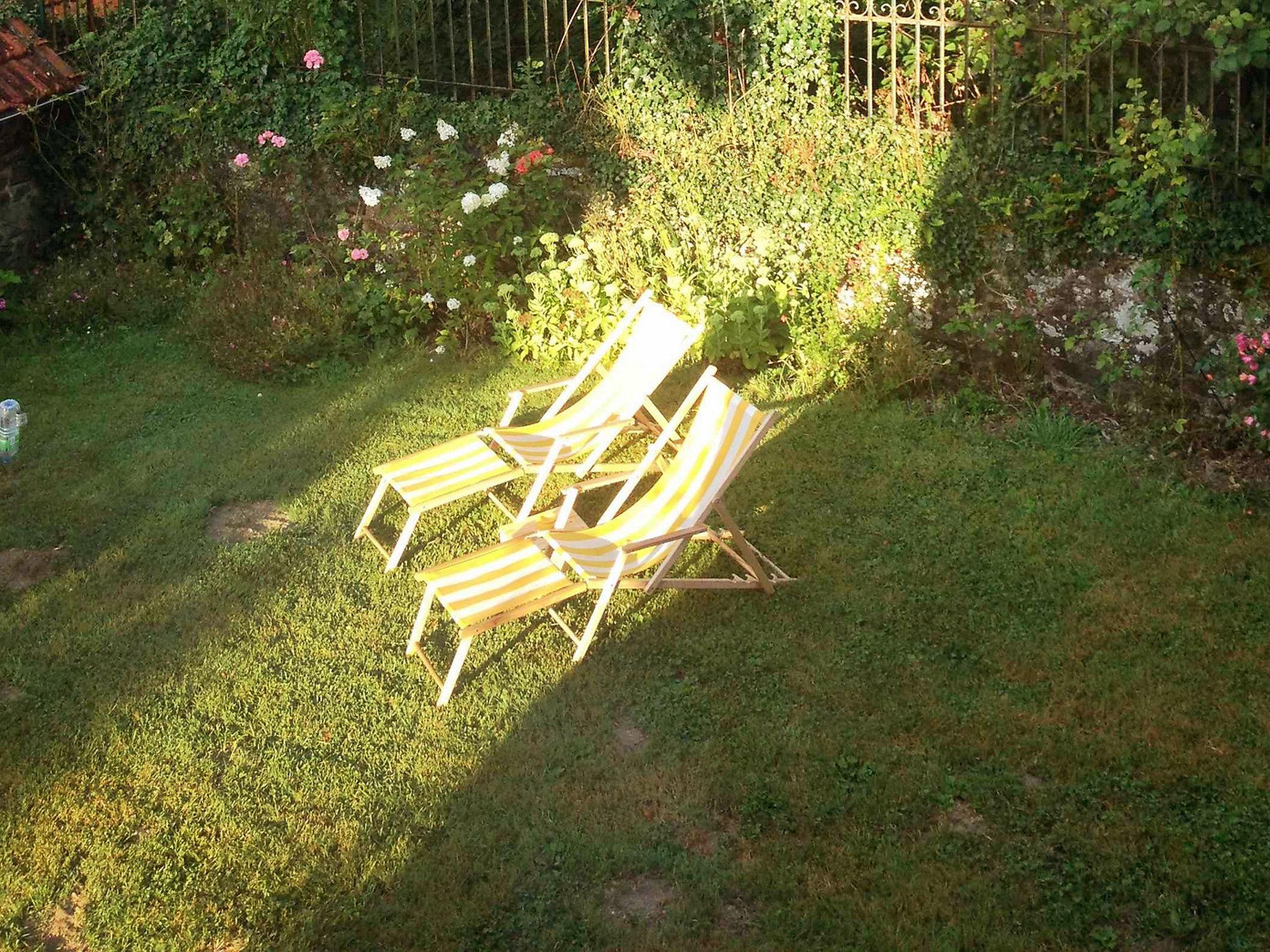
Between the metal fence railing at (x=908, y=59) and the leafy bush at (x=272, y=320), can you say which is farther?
the leafy bush at (x=272, y=320)

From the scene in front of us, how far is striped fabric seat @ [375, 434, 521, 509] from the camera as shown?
6.27 metres

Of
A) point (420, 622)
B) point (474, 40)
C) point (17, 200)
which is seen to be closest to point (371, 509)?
point (420, 622)

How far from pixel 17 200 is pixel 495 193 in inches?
160

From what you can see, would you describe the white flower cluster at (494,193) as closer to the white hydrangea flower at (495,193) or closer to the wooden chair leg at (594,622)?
the white hydrangea flower at (495,193)

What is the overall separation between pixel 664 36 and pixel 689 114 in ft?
1.76

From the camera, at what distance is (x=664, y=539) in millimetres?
5398

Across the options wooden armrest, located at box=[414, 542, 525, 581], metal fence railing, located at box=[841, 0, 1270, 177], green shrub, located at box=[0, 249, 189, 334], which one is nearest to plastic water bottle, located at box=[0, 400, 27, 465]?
green shrub, located at box=[0, 249, 189, 334]

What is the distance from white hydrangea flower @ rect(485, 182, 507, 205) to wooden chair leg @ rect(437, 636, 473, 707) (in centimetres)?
420

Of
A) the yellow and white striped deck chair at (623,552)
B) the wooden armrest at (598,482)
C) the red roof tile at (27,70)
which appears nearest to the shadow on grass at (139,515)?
the wooden armrest at (598,482)

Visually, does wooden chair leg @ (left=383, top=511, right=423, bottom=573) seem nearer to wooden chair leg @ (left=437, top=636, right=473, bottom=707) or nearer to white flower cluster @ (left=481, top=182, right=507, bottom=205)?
wooden chair leg @ (left=437, top=636, right=473, bottom=707)

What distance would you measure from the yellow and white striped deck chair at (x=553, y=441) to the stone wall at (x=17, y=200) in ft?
15.5

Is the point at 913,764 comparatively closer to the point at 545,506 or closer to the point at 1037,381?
the point at 545,506

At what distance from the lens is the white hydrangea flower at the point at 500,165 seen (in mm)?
8844

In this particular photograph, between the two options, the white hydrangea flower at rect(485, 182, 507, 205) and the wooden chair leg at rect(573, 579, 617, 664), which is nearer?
the wooden chair leg at rect(573, 579, 617, 664)
